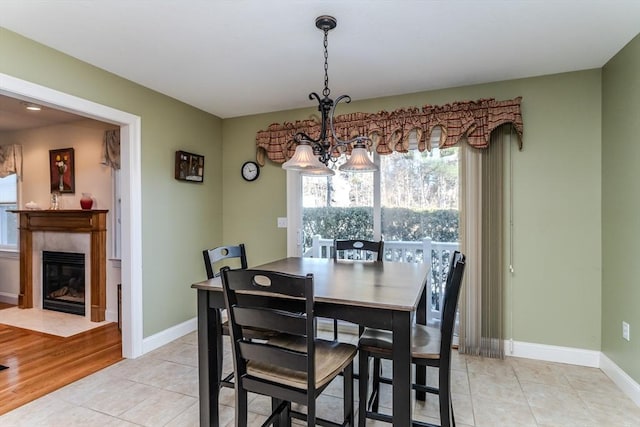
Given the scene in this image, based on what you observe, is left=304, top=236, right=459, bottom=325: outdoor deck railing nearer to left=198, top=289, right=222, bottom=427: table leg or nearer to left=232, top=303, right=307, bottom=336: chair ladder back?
left=198, top=289, right=222, bottom=427: table leg

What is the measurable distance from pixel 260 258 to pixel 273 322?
2661mm

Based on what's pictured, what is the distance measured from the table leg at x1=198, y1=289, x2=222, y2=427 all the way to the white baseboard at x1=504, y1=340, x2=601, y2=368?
2.52 meters

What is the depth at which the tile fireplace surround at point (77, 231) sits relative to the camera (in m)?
4.10

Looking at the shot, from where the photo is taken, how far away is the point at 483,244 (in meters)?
3.12

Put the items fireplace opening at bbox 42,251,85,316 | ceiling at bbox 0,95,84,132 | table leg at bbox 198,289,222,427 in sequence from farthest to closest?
fireplace opening at bbox 42,251,85,316, ceiling at bbox 0,95,84,132, table leg at bbox 198,289,222,427

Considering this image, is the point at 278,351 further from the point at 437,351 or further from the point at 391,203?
the point at 391,203

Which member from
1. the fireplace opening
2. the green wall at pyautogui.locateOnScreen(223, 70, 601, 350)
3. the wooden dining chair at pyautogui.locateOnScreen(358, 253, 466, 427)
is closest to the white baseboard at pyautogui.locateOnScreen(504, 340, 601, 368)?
the green wall at pyautogui.locateOnScreen(223, 70, 601, 350)

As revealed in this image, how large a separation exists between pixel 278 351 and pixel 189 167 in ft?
8.81

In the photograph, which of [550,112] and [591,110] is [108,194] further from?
[591,110]

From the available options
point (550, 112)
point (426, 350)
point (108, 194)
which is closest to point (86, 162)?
point (108, 194)

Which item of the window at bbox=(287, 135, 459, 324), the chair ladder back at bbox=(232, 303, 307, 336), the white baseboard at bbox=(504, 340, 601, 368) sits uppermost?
the window at bbox=(287, 135, 459, 324)

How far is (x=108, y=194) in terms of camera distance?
421 centimetres

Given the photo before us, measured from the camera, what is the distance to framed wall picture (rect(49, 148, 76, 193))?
440 centimetres

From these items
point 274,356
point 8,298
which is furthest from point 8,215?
point 274,356
